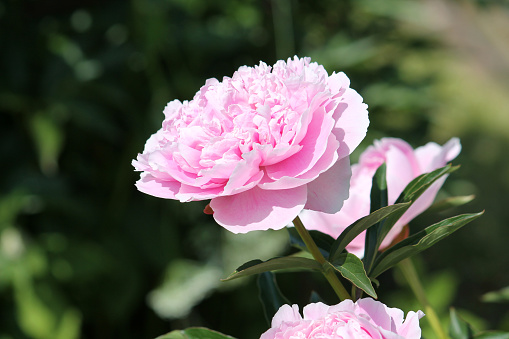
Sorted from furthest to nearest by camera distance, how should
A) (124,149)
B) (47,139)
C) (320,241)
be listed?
(124,149) → (47,139) → (320,241)

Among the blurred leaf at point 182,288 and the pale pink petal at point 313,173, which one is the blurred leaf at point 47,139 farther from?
the pale pink petal at point 313,173

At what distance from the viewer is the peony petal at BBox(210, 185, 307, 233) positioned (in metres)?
0.26

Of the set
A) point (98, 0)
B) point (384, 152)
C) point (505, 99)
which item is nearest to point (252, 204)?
point (384, 152)

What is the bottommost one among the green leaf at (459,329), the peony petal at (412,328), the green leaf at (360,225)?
the peony petal at (412,328)

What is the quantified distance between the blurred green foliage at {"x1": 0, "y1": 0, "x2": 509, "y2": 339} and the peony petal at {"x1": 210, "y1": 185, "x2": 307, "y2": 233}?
770 mm

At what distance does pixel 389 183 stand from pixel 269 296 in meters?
0.10

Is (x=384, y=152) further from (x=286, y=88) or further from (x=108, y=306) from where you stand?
(x=108, y=306)

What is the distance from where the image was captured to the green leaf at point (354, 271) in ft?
0.85

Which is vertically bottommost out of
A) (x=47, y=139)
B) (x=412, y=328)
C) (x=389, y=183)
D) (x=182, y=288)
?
(x=412, y=328)

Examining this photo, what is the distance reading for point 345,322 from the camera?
9.7 inches

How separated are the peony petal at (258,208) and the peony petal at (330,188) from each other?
0.01m

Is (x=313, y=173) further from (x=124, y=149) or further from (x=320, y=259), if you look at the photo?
(x=124, y=149)

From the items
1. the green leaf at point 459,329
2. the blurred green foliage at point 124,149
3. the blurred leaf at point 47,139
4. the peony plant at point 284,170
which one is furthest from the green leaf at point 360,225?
the blurred leaf at point 47,139

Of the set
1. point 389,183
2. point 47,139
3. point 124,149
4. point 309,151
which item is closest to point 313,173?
point 309,151
